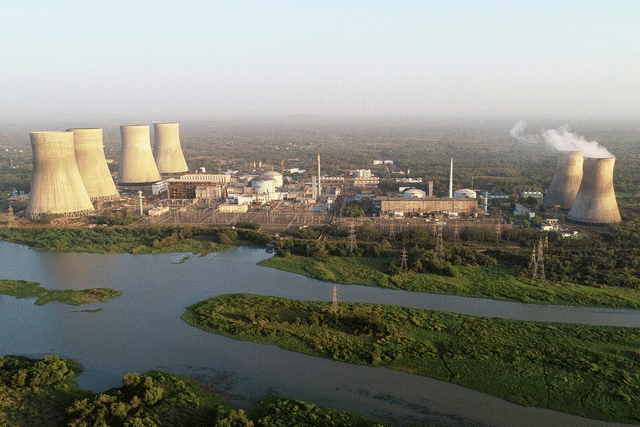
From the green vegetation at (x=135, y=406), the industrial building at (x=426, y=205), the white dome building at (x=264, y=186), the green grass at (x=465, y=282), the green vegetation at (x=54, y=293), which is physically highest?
the white dome building at (x=264, y=186)

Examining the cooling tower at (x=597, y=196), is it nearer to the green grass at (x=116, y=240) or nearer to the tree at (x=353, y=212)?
the tree at (x=353, y=212)

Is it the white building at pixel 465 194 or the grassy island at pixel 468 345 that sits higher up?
the white building at pixel 465 194

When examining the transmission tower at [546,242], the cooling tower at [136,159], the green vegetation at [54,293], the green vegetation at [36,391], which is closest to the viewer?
the green vegetation at [36,391]

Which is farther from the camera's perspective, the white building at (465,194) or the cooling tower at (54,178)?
the white building at (465,194)

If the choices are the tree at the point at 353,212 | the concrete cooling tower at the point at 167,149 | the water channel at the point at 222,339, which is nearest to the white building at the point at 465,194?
the tree at the point at 353,212

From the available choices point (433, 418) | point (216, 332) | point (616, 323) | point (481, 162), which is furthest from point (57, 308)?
point (481, 162)

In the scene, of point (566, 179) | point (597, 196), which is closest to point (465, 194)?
point (566, 179)
